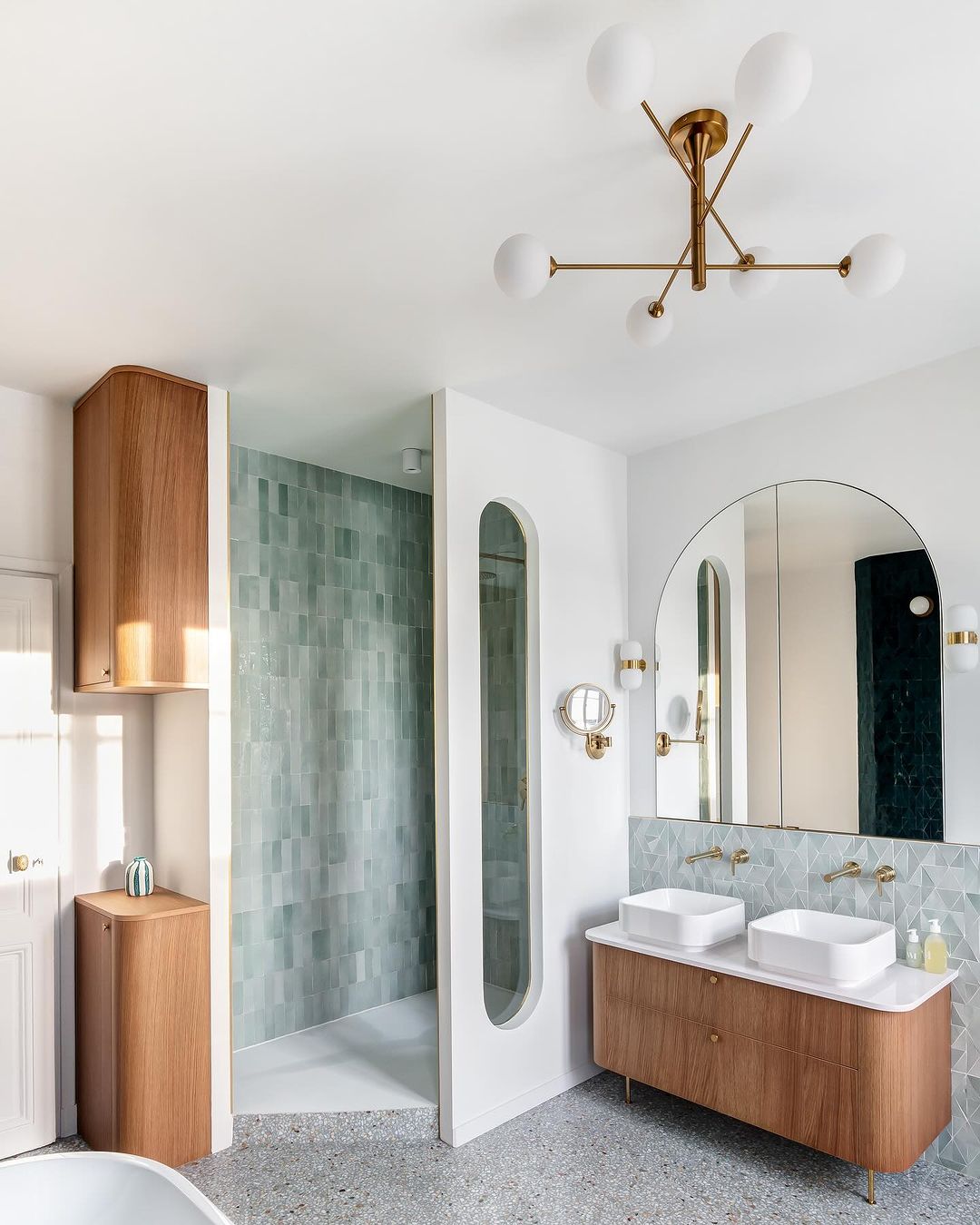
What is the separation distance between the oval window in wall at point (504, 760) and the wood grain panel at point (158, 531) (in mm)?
1038

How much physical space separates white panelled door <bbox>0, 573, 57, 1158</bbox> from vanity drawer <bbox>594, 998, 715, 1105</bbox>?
195 cm

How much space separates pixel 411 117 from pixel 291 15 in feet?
1.04

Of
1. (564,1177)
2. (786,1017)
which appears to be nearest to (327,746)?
(564,1177)

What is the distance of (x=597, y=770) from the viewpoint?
3691mm

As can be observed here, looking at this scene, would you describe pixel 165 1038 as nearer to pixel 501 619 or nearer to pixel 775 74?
pixel 501 619

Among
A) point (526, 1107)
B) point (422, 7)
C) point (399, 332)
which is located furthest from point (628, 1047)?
point (422, 7)

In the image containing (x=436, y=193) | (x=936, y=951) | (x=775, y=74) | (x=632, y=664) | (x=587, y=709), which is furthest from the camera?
(x=632, y=664)

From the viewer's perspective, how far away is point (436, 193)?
2.01m

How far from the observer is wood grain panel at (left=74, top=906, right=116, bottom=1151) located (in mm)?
2785

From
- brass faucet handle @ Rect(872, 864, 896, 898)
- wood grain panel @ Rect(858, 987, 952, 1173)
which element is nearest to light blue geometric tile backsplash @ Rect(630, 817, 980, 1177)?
brass faucet handle @ Rect(872, 864, 896, 898)

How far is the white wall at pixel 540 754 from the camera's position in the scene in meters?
3.08

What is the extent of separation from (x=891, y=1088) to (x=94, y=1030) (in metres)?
2.49

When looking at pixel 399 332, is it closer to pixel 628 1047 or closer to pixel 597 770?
pixel 597 770

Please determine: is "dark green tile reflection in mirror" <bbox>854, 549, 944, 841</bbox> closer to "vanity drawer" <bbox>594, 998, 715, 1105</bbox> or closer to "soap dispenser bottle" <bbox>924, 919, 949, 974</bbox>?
"soap dispenser bottle" <bbox>924, 919, 949, 974</bbox>
